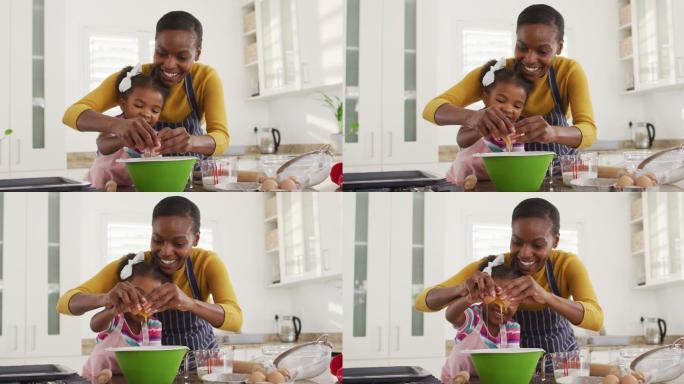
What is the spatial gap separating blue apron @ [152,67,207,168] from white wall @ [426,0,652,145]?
1.61ft

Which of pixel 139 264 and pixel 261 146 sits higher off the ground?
pixel 261 146

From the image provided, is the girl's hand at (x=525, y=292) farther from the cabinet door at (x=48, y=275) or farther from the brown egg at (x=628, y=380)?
the cabinet door at (x=48, y=275)

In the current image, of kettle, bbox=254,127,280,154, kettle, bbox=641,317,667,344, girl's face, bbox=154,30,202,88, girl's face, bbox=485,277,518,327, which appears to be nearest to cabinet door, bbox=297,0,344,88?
kettle, bbox=254,127,280,154

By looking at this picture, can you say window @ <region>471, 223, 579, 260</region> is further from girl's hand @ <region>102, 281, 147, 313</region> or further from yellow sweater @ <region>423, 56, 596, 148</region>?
girl's hand @ <region>102, 281, 147, 313</region>

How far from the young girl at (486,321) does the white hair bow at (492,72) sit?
370 millimetres

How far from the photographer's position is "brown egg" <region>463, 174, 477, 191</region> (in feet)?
6.87

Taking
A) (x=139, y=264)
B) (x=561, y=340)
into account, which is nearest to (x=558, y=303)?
(x=561, y=340)

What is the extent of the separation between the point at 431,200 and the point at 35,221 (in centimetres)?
83

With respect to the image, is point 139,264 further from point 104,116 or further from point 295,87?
point 295,87

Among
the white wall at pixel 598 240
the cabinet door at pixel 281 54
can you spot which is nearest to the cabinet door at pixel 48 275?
the cabinet door at pixel 281 54

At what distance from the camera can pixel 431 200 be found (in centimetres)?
212

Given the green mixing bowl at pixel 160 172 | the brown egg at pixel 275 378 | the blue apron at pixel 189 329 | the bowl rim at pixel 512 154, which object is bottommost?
the brown egg at pixel 275 378

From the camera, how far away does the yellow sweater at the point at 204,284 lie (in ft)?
6.82

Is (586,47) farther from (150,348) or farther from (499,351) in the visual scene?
(150,348)
